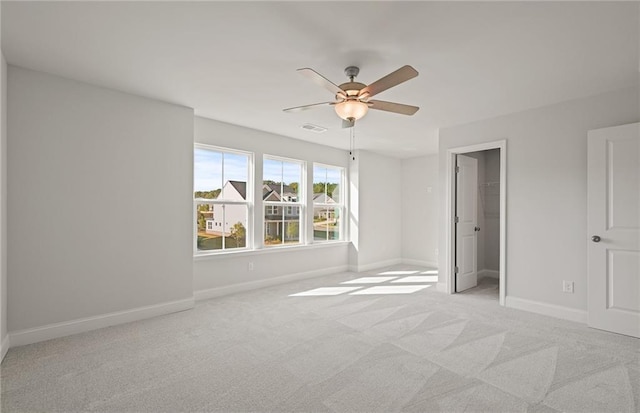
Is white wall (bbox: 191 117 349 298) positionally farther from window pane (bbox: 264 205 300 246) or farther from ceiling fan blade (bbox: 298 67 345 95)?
ceiling fan blade (bbox: 298 67 345 95)

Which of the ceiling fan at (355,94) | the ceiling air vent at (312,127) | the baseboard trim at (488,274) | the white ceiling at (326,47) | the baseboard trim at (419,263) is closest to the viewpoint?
the white ceiling at (326,47)

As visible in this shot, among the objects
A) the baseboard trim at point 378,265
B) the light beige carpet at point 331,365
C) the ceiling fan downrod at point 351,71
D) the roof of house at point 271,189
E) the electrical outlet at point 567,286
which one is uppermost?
the ceiling fan downrod at point 351,71

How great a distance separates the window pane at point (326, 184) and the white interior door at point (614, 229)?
13.2 ft

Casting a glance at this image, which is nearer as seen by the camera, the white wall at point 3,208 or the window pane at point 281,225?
the white wall at point 3,208

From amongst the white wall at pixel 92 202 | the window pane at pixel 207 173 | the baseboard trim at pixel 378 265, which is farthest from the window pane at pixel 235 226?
the baseboard trim at pixel 378 265

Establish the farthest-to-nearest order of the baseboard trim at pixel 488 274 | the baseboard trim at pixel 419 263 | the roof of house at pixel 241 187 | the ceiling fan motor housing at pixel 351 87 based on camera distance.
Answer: the baseboard trim at pixel 419 263 → the baseboard trim at pixel 488 274 → the roof of house at pixel 241 187 → the ceiling fan motor housing at pixel 351 87

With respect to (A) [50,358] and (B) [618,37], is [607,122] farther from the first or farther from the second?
(A) [50,358]

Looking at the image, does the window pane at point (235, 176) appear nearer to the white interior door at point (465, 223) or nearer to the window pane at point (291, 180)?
the window pane at point (291, 180)

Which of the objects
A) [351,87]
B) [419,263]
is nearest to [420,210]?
[419,263]

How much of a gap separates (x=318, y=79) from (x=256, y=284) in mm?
3540

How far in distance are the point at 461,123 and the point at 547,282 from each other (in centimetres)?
237

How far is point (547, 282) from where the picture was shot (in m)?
3.85

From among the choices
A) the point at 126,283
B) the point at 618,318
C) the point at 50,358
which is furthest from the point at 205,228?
the point at 618,318

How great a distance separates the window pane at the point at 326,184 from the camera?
6.16 metres
